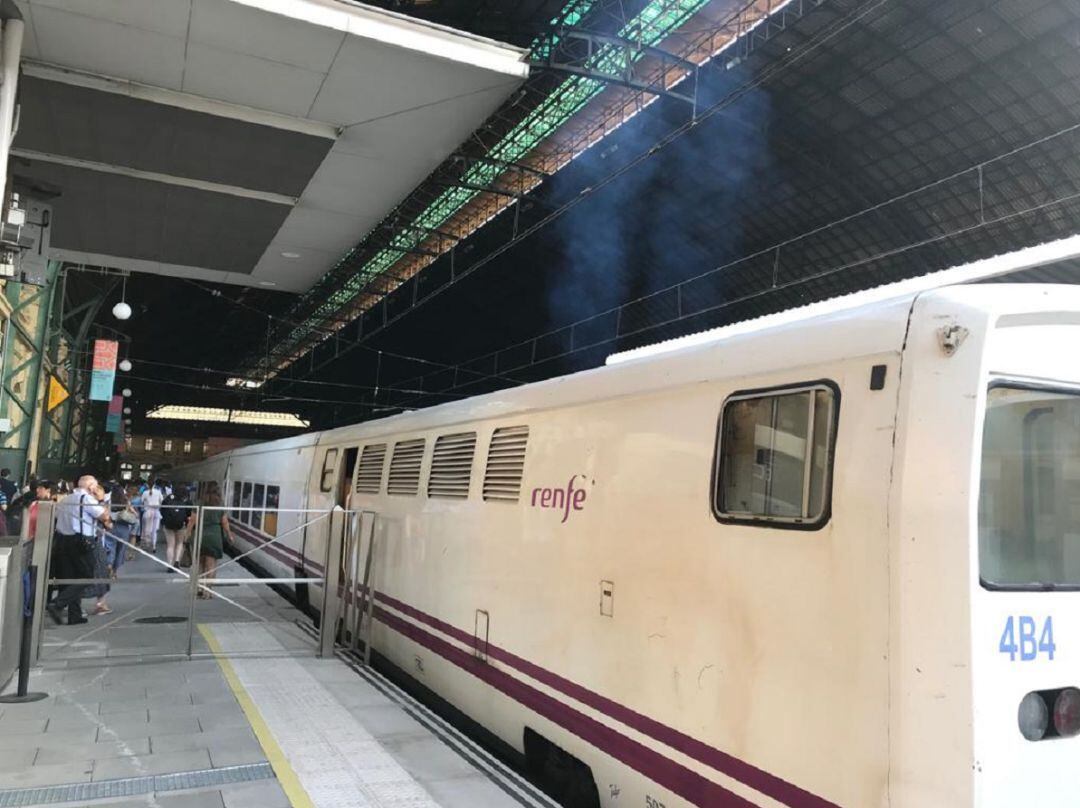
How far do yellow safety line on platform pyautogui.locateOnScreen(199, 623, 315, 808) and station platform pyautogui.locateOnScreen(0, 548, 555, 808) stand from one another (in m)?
0.01

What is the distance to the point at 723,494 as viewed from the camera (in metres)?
3.57

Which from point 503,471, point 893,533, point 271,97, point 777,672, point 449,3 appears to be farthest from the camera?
point 449,3

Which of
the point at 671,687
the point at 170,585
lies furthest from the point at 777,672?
the point at 170,585

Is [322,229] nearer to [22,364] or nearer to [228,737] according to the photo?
[228,737]

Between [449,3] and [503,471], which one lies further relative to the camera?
[449,3]

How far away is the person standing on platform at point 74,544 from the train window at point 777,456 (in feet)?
24.4

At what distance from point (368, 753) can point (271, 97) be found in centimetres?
627

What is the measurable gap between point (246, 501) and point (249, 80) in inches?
464

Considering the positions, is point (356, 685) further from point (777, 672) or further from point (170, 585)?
point (170, 585)

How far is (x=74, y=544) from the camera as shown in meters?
8.80

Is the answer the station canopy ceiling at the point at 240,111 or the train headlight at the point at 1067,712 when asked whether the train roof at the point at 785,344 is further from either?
the station canopy ceiling at the point at 240,111

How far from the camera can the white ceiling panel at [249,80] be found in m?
7.34

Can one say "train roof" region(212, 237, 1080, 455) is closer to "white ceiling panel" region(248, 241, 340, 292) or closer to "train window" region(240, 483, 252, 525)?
"white ceiling panel" region(248, 241, 340, 292)

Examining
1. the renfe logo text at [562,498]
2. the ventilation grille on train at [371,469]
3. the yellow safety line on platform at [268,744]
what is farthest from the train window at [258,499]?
the renfe logo text at [562,498]
